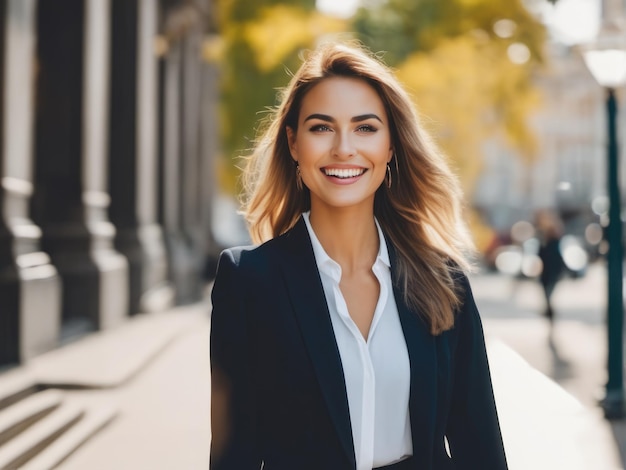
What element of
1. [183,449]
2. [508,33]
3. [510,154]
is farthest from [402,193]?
[510,154]

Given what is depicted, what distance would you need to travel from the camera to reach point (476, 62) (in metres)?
25.4

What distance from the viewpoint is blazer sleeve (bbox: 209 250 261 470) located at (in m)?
2.42

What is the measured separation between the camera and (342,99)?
259 centimetres

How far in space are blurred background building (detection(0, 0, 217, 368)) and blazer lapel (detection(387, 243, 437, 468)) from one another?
7216 mm

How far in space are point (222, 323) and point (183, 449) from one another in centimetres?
461

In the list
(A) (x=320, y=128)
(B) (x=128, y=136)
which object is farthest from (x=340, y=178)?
(B) (x=128, y=136)

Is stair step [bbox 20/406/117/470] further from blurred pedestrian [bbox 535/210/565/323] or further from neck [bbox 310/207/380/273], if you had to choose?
blurred pedestrian [bbox 535/210/565/323]

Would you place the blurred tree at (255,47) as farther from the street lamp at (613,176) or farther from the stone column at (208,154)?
the street lamp at (613,176)

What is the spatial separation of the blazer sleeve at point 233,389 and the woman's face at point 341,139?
1.43ft

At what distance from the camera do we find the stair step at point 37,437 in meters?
6.24

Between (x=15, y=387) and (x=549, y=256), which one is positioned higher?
(x=549, y=256)

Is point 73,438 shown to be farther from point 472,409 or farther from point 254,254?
point 472,409

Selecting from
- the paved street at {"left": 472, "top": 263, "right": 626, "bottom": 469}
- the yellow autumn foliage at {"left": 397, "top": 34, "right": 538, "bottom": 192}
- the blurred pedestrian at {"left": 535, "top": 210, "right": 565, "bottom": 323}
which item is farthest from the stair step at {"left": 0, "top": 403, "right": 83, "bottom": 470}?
the yellow autumn foliage at {"left": 397, "top": 34, "right": 538, "bottom": 192}

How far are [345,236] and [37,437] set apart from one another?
15.9 feet
